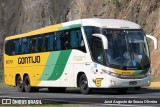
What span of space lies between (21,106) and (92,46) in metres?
9.21

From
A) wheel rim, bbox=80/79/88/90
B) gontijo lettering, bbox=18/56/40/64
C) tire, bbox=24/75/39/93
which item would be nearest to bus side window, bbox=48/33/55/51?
gontijo lettering, bbox=18/56/40/64

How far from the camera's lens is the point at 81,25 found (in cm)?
2658

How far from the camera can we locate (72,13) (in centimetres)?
5262

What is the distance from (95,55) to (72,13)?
90.0 feet

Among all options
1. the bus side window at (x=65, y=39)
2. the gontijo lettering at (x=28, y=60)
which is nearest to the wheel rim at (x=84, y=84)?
the bus side window at (x=65, y=39)

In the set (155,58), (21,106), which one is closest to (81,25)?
(21,106)

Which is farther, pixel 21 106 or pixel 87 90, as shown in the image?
pixel 87 90

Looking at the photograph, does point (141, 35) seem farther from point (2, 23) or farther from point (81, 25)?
point (2, 23)

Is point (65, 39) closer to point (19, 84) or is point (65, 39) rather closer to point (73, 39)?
point (73, 39)

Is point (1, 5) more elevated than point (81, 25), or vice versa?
point (1, 5)

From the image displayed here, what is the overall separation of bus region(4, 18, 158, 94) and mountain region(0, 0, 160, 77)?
10.8 m

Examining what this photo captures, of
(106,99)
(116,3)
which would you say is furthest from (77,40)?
(116,3)

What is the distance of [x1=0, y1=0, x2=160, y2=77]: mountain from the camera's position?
43.3m

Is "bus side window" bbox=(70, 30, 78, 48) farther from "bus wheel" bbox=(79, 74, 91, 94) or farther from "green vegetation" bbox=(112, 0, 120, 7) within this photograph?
"green vegetation" bbox=(112, 0, 120, 7)
